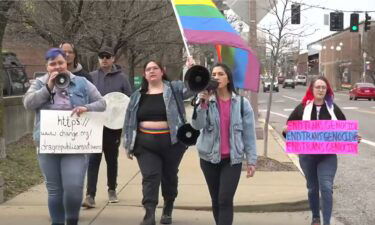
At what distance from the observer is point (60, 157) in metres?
4.96

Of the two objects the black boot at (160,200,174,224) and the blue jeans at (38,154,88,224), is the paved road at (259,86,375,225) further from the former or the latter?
the blue jeans at (38,154,88,224)

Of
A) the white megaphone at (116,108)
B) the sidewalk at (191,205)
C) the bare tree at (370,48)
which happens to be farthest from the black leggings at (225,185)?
the bare tree at (370,48)

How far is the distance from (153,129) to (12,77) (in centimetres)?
1113

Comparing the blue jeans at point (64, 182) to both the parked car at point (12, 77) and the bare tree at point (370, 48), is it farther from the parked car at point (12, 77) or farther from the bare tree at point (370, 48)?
the bare tree at point (370, 48)

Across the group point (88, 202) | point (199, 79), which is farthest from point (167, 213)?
point (199, 79)

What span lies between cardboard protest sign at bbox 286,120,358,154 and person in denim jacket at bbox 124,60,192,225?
1272mm

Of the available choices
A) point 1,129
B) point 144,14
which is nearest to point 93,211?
point 1,129

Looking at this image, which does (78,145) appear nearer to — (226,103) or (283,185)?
(226,103)

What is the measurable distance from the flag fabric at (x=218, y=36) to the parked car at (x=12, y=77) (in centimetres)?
986

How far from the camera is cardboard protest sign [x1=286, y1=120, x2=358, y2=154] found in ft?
19.2

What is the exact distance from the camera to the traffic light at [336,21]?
112ft

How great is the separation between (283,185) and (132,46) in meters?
7.13

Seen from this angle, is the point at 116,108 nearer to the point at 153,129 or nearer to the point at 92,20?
the point at 153,129

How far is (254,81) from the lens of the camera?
577 centimetres
